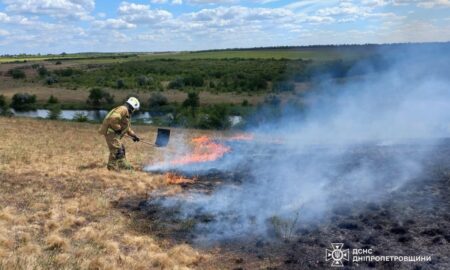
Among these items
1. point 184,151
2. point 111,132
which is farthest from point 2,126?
point 111,132

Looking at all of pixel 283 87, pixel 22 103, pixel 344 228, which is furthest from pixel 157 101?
pixel 344 228

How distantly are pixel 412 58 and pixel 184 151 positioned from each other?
59.2 ft

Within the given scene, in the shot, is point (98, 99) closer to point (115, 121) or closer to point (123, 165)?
point (123, 165)

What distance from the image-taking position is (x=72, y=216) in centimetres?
1075

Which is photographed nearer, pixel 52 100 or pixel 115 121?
pixel 115 121

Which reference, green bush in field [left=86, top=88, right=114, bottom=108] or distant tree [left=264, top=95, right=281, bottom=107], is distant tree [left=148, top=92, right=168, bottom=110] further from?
distant tree [left=264, top=95, right=281, bottom=107]

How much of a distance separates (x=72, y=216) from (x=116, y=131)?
4.89m

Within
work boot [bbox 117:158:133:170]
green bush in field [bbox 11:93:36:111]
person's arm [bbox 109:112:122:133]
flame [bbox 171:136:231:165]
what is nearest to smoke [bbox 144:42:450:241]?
flame [bbox 171:136:231:165]

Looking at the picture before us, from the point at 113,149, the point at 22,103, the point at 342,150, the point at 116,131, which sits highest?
the point at 116,131

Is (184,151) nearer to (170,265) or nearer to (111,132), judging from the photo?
(111,132)

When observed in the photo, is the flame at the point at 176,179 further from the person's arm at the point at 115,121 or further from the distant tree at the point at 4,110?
the distant tree at the point at 4,110

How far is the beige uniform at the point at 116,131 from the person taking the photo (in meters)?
15.1

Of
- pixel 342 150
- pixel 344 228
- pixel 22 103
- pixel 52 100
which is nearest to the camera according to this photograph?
pixel 344 228

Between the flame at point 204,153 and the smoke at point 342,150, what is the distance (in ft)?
2.21
